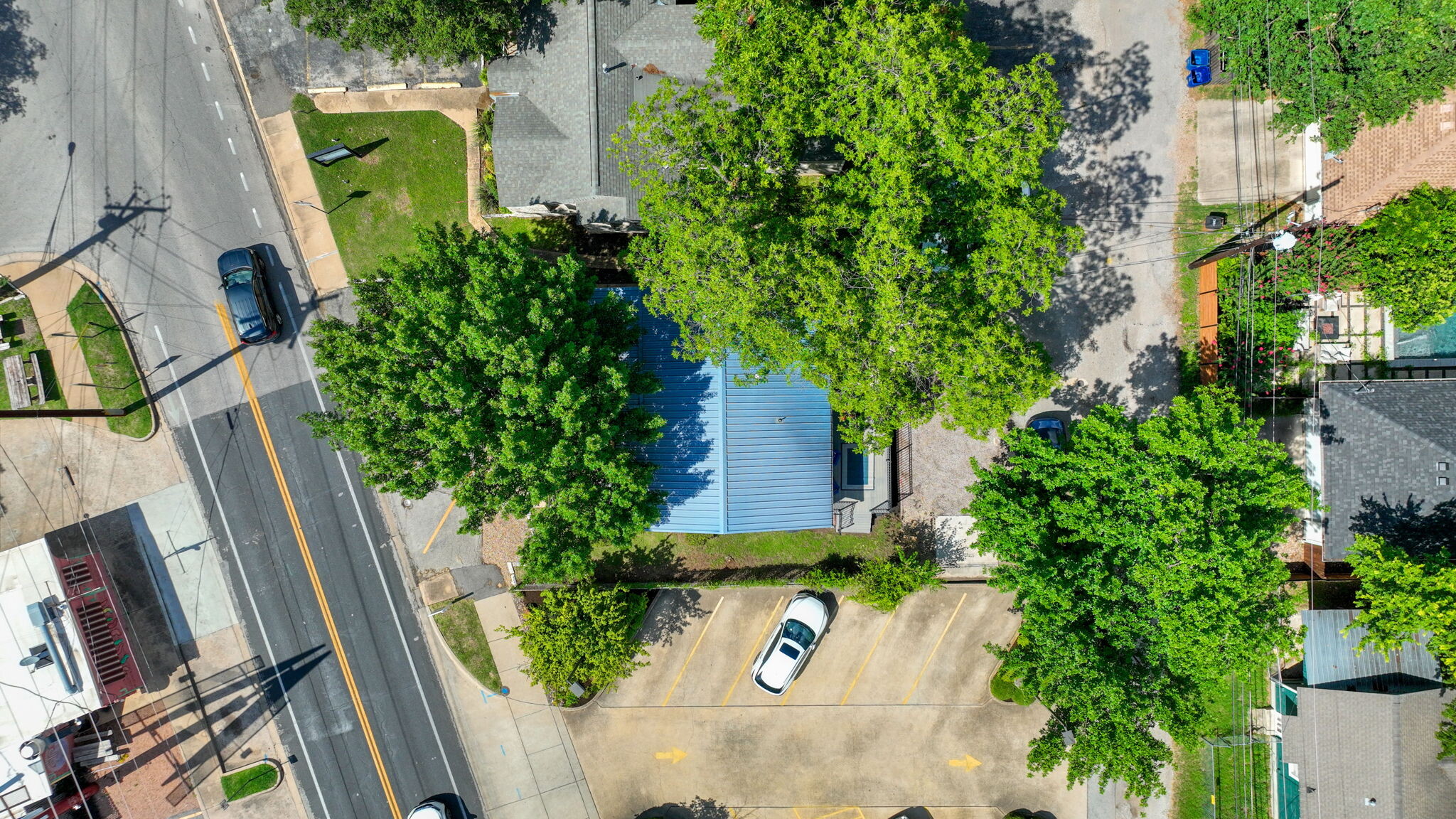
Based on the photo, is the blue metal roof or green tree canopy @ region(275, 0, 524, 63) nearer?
green tree canopy @ region(275, 0, 524, 63)

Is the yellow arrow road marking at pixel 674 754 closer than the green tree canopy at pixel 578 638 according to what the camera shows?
No

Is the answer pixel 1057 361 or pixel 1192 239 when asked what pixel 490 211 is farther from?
pixel 1192 239

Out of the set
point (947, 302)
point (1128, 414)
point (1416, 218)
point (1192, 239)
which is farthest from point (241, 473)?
point (1416, 218)

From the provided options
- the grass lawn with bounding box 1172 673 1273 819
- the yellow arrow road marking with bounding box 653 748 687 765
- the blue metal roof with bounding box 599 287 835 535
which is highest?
the blue metal roof with bounding box 599 287 835 535

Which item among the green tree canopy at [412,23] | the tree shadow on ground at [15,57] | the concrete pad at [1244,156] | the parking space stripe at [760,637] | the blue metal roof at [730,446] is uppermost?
the tree shadow on ground at [15,57]

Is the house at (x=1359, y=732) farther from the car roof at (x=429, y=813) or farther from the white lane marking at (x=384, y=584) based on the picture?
the car roof at (x=429, y=813)

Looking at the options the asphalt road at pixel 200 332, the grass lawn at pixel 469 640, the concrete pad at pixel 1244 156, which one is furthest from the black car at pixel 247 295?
the concrete pad at pixel 1244 156

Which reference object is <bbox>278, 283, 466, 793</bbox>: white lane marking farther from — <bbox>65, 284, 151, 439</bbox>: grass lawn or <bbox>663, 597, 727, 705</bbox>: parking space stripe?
<bbox>663, 597, 727, 705</bbox>: parking space stripe

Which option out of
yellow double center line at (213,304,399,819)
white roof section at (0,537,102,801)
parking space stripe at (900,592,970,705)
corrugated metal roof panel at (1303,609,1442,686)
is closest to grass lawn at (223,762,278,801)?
yellow double center line at (213,304,399,819)
